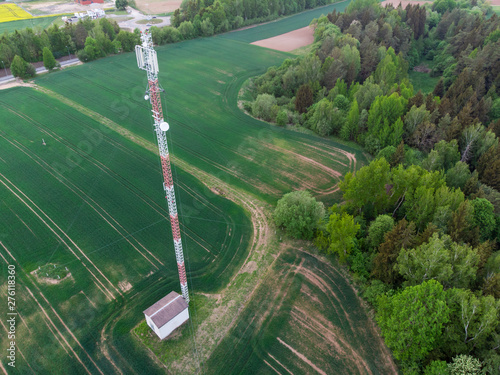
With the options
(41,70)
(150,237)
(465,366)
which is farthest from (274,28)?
(465,366)

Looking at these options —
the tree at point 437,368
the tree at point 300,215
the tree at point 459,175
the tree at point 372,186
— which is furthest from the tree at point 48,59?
the tree at point 437,368

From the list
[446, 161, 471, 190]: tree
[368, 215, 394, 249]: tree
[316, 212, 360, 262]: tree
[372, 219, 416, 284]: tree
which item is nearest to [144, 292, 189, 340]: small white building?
[316, 212, 360, 262]: tree

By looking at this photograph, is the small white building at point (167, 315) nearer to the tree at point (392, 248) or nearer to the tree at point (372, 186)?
the tree at point (392, 248)

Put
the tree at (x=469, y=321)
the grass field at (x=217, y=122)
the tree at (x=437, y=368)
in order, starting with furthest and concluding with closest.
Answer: the grass field at (x=217, y=122) → the tree at (x=469, y=321) → the tree at (x=437, y=368)

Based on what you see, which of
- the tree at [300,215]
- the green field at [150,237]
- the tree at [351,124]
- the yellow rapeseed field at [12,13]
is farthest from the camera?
the yellow rapeseed field at [12,13]

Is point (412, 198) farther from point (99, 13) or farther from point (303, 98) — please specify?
point (99, 13)

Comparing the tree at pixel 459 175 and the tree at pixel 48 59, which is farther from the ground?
the tree at pixel 48 59

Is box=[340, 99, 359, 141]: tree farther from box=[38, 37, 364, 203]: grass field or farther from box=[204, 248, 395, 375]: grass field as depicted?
box=[204, 248, 395, 375]: grass field
